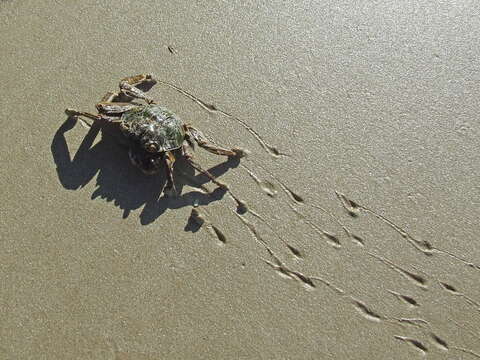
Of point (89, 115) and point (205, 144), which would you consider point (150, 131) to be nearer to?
point (205, 144)

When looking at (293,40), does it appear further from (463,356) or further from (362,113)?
(463,356)

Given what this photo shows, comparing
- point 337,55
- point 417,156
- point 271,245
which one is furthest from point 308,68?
point 271,245

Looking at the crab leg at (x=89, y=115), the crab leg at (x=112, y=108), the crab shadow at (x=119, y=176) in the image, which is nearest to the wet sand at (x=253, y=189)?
the crab shadow at (x=119, y=176)

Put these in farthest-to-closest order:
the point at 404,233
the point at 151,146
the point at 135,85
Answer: the point at 135,85, the point at 404,233, the point at 151,146

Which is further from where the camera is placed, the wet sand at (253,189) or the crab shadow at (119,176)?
the crab shadow at (119,176)

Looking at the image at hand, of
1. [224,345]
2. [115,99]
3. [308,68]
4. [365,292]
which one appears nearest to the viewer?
[224,345]

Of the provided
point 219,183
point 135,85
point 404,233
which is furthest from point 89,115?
point 404,233

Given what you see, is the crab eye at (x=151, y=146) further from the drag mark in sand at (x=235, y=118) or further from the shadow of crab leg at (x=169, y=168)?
the drag mark in sand at (x=235, y=118)

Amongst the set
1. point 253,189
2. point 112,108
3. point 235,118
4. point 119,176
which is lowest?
point 119,176
